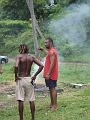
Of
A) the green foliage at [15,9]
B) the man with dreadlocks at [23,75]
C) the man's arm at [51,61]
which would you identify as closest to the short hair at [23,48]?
the man with dreadlocks at [23,75]

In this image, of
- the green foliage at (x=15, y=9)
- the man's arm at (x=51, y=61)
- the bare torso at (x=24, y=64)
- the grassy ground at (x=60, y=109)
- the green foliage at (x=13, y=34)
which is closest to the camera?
the bare torso at (x=24, y=64)

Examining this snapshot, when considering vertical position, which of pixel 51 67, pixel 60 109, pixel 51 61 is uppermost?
pixel 51 61

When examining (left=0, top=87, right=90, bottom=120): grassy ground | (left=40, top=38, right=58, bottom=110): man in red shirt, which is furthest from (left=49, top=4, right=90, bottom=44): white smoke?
(left=40, top=38, right=58, bottom=110): man in red shirt

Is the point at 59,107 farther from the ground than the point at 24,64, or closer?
closer

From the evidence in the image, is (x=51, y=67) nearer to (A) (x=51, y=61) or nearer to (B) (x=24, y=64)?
(A) (x=51, y=61)

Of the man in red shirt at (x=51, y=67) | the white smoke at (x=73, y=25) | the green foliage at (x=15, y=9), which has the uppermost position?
the green foliage at (x=15, y=9)

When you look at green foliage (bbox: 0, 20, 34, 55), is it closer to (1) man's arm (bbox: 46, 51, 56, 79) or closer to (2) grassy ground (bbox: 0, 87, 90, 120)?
(2) grassy ground (bbox: 0, 87, 90, 120)

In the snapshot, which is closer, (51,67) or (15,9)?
(51,67)

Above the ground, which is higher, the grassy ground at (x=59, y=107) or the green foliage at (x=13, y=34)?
the green foliage at (x=13, y=34)

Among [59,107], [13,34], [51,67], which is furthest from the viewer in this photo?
[13,34]

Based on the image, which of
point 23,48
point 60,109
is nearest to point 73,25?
point 60,109

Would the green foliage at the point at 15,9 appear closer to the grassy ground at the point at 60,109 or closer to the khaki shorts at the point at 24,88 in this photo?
the grassy ground at the point at 60,109

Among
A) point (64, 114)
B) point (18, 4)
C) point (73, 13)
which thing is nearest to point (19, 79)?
point (64, 114)

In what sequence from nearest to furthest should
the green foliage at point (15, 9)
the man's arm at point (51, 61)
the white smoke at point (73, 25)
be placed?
the man's arm at point (51, 61) → the white smoke at point (73, 25) → the green foliage at point (15, 9)
